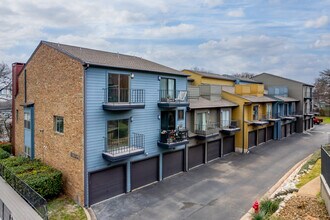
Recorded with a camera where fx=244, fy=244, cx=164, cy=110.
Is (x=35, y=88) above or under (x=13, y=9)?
under

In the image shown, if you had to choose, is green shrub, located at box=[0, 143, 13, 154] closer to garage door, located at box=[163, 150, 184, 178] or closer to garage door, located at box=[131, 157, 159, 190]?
garage door, located at box=[131, 157, 159, 190]

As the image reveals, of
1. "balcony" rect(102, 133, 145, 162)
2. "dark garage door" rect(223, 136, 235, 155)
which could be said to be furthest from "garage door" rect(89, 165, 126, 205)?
"dark garage door" rect(223, 136, 235, 155)

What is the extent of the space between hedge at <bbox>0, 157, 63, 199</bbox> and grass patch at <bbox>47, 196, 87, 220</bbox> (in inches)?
23.1

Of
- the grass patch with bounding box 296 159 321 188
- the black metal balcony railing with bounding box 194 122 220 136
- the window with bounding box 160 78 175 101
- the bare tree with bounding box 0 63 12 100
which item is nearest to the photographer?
the grass patch with bounding box 296 159 321 188

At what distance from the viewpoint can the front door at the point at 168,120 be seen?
17.6 meters

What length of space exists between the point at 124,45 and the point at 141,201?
663 inches

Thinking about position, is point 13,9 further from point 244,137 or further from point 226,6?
point 244,137

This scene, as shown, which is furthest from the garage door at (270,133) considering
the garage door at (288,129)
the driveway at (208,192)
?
the driveway at (208,192)

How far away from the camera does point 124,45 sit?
83.4 feet

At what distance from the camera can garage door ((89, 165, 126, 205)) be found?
1336cm

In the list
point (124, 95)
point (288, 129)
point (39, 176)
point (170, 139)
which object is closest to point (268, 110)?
point (288, 129)

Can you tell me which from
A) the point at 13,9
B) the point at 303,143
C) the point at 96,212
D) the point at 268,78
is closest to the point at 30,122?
the point at 13,9

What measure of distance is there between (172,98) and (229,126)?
9658mm

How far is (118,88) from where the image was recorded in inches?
555
